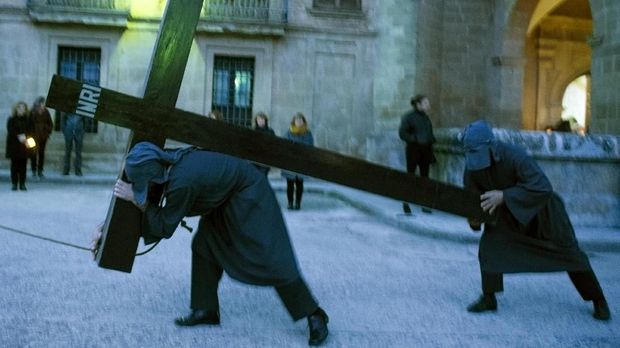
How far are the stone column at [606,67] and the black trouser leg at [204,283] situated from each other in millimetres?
8726

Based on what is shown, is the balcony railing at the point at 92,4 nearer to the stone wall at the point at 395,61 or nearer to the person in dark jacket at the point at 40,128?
the person in dark jacket at the point at 40,128

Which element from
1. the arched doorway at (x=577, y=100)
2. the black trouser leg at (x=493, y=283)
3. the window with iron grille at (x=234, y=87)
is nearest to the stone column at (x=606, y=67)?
the black trouser leg at (x=493, y=283)

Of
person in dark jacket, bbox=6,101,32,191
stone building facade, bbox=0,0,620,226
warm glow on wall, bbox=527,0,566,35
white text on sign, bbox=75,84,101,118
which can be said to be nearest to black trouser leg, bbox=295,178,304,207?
person in dark jacket, bbox=6,101,32,191

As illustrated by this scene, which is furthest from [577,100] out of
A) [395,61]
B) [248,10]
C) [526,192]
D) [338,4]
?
[526,192]

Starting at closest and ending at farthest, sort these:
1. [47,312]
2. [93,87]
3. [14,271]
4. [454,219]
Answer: [93,87] → [47,312] → [14,271] → [454,219]

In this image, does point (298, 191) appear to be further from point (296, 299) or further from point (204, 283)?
point (296, 299)

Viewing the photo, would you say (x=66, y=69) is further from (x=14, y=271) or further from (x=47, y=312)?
(x=47, y=312)

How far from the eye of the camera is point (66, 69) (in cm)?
1828

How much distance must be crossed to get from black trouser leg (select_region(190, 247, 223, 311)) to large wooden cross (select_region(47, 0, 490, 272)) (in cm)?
79

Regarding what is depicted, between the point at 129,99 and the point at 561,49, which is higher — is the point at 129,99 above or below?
below

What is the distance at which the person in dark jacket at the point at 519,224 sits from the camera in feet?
13.9

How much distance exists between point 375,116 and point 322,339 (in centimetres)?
1428

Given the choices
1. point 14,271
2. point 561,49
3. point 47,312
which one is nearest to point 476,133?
point 47,312

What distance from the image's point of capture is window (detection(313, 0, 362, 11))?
18406 mm
